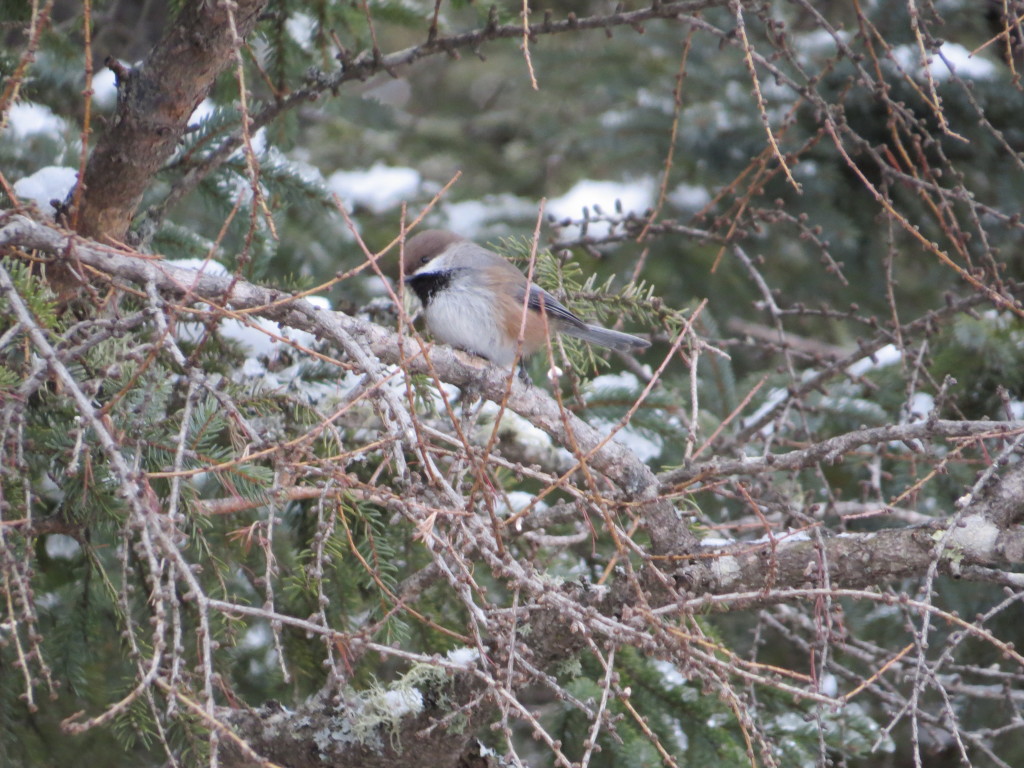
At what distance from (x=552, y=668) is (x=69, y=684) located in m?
1.34

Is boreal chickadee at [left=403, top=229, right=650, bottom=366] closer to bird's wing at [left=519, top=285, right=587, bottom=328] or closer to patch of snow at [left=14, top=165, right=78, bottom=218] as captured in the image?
bird's wing at [left=519, top=285, right=587, bottom=328]

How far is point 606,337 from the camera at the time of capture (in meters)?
3.65

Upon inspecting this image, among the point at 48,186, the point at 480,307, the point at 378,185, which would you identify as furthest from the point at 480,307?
the point at 378,185

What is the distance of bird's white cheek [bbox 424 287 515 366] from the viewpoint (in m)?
3.73

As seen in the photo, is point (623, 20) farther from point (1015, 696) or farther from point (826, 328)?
point (826, 328)

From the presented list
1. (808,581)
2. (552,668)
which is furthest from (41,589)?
(808,581)

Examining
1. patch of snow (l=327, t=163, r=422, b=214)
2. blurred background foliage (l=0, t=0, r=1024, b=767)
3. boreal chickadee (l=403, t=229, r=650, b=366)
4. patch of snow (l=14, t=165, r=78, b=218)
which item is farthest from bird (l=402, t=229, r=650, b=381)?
patch of snow (l=327, t=163, r=422, b=214)

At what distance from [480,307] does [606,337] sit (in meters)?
0.47

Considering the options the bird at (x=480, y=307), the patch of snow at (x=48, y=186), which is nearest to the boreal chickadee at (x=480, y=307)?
the bird at (x=480, y=307)

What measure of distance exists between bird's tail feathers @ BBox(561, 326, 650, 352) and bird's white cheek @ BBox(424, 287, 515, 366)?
0.26 meters

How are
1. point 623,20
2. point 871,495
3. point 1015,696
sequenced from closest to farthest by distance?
point 1015,696
point 623,20
point 871,495

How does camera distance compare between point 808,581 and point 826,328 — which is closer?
point 808,581

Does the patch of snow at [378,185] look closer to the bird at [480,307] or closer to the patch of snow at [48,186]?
the bird at [480,307]

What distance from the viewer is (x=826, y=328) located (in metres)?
6.31
